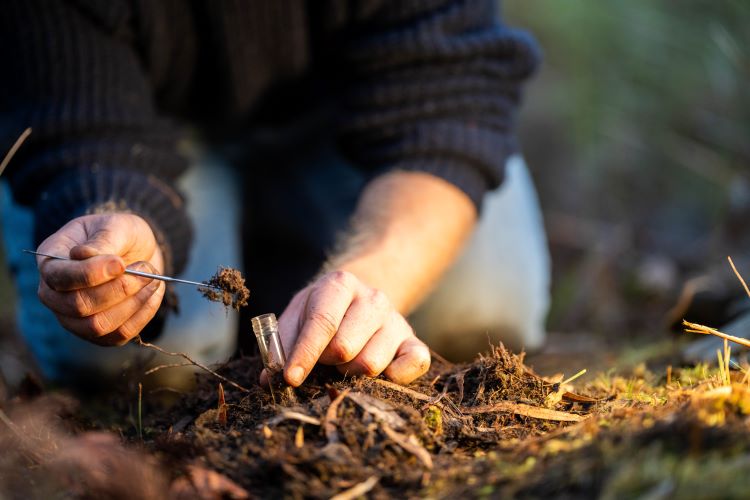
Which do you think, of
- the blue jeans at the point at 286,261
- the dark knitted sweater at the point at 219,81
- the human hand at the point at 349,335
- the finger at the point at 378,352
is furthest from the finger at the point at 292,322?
the blue jeans at the point at 286,261

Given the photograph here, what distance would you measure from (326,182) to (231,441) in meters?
1.67

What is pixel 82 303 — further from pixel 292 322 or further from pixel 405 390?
pixel 405 390

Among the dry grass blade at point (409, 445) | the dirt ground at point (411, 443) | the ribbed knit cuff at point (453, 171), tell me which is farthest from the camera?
the ribbed knit cuff at point (453, 171)

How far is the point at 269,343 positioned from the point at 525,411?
18.9 inches

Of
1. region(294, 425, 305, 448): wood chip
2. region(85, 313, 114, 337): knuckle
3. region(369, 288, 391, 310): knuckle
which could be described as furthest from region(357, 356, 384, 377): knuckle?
Result: region(85, 313, 114, 337): knuckle

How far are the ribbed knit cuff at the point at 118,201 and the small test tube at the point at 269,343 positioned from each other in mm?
500

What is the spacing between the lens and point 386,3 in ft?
7.11

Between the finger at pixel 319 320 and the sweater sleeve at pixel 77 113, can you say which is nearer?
the finger at pixel 319 320

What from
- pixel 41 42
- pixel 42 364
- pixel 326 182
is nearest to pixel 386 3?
pixel 326 182

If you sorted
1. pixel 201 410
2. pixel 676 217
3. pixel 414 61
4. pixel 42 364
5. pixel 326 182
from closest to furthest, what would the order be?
pixel 201 410 → pixel 414 61 → pixel 42 364 → pixel 326 182 → pixel 676 217

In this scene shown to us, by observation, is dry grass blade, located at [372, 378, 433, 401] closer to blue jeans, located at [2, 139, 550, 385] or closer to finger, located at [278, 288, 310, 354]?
finger, located at [278, 288, 310, 354]

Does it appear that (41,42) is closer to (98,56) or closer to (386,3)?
(98,56)

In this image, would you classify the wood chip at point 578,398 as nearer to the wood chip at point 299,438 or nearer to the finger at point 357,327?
the finger at point 357,327

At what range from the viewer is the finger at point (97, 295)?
4.05 feet
